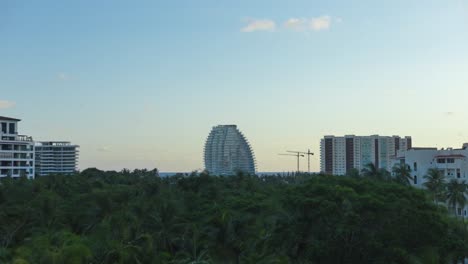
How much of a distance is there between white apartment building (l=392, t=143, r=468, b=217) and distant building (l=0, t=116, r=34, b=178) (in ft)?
237

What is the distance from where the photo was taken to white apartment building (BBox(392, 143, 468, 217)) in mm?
78938

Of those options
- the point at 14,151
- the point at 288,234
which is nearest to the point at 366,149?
the point at 14,151

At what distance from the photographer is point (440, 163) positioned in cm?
8012

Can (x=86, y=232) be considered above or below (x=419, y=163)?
below

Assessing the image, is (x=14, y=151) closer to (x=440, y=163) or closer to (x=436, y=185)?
(x=436, y=185)

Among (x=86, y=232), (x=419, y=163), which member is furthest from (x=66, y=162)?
(x=86, y=232)

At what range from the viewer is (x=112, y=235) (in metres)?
34.1

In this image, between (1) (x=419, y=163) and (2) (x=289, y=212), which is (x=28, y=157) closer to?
(1) (x=419, y=163)

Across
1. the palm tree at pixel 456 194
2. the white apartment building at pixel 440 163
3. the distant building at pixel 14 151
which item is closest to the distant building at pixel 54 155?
the distant building at pixel 14 151

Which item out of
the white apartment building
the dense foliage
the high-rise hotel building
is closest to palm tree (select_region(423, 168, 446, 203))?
the white apartment building

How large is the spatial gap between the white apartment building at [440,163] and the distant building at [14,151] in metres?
72.2

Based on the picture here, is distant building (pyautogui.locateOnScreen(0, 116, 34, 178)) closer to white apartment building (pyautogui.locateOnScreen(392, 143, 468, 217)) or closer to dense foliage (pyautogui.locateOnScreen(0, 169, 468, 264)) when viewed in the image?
dense foliage (pyautogui.locateOnScreen(0, 169, 468, 264))

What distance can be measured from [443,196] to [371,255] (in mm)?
42697

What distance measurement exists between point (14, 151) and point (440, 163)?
80.5m
